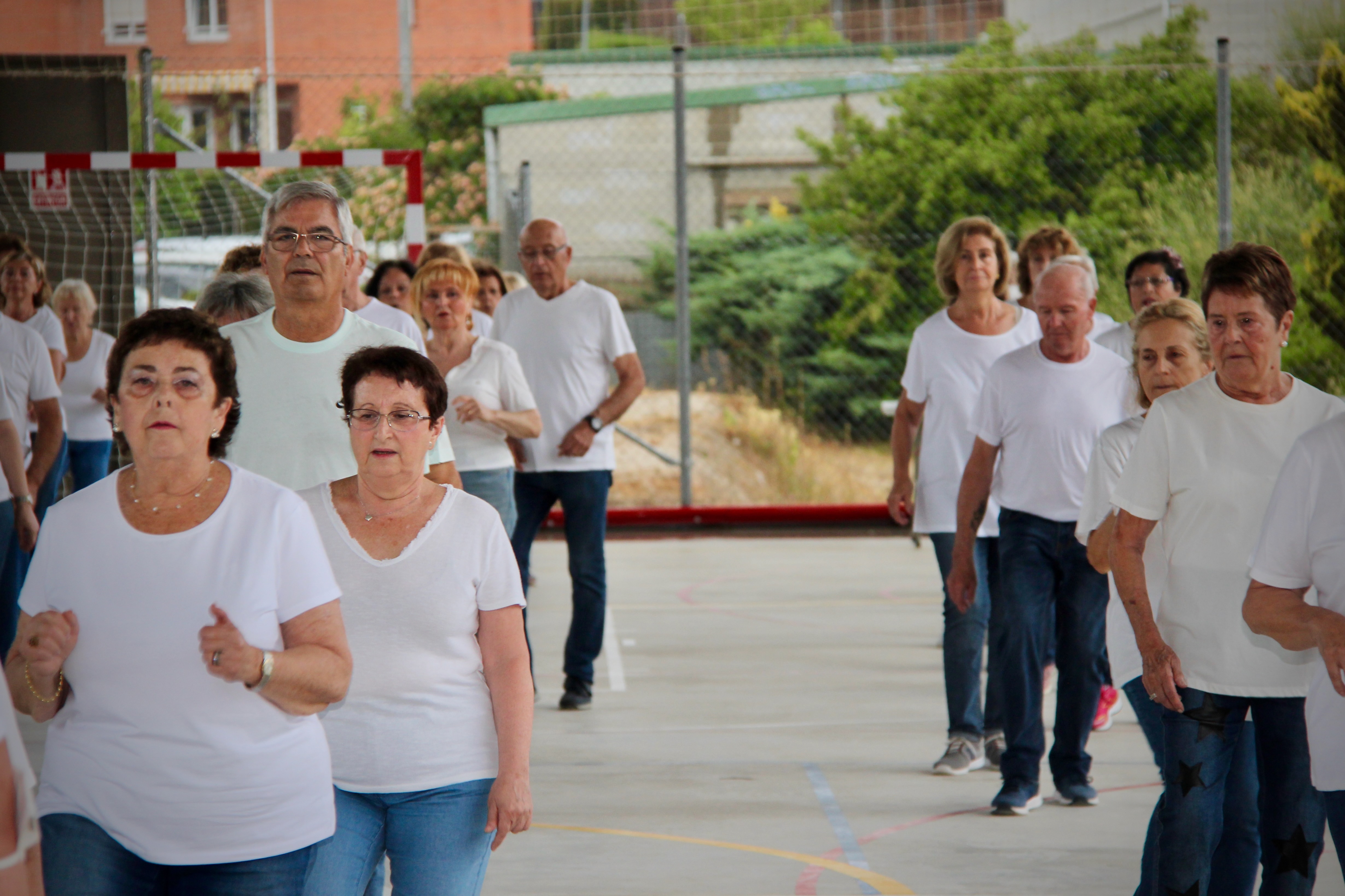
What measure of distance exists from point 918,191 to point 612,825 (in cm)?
1163

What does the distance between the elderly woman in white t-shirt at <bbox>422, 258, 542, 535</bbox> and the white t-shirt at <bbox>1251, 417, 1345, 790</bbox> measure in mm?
3809

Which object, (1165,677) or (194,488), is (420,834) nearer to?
(194,488)

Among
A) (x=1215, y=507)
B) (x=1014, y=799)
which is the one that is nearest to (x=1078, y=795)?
(x=1014, y=799)

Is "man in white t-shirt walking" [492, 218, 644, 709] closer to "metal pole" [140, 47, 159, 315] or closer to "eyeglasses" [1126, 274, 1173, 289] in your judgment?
"eyeglasses" [1126, 274, 1173, 289]

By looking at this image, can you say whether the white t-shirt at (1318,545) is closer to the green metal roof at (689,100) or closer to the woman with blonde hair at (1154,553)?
the woman with blonde hair at (1154,553)

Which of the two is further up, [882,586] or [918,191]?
[918,191]

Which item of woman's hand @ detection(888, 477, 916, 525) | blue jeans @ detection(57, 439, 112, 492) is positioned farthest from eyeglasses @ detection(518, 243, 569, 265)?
blue jeans @ detection(57, 439, 112, 492)

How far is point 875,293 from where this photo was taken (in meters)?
15.6

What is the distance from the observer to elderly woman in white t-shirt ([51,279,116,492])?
928 cm

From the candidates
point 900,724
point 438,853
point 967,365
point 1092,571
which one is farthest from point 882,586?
point 438,853

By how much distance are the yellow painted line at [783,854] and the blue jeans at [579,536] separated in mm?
1849

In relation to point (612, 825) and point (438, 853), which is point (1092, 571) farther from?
point (438, 853)

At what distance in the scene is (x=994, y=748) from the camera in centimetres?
597

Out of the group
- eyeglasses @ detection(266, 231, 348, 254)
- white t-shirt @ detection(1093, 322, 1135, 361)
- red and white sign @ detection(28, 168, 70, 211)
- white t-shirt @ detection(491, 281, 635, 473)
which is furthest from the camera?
red and white sign @ detection(28, 168, 70, 211)
